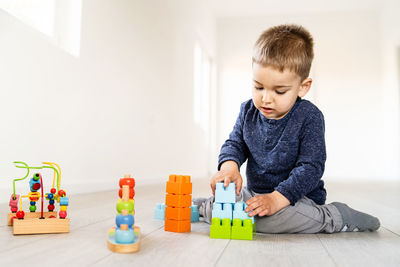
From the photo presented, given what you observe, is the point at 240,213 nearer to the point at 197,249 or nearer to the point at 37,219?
the point at 197,249

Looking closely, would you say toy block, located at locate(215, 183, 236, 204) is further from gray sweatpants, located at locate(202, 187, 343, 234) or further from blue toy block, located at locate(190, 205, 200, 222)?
blue toy block, located at locate(190, 205, 200, 222)

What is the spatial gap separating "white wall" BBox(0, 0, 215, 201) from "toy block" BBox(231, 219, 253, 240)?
3.71 feet

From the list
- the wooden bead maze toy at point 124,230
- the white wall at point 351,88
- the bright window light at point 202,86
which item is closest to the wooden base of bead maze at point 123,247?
the wooden bead maze toy at point 124,230

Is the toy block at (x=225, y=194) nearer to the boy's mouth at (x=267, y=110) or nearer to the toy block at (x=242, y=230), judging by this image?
the toy block at (x=242, y=230)

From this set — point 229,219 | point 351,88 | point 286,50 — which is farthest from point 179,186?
point 351,88

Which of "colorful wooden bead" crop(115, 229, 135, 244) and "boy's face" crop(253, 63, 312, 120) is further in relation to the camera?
"boy's face" crop(253, 63, 312, 120)

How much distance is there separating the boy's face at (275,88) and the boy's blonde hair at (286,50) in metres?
0.02

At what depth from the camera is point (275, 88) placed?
1086 mm

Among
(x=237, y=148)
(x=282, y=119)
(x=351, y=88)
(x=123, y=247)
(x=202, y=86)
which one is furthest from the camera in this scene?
(x=351, y=88)

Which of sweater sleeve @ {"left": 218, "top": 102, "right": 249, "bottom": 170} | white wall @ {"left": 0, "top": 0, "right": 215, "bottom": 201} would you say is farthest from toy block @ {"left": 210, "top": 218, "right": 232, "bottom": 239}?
white wall @ {"left": 0, "top": 0, "right": 215, "bottom": 201}

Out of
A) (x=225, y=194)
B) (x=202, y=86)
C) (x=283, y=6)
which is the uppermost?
(x=283, y=6)

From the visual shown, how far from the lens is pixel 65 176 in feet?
6.68

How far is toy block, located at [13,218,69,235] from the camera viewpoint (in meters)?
0.92

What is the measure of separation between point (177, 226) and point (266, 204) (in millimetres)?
247
